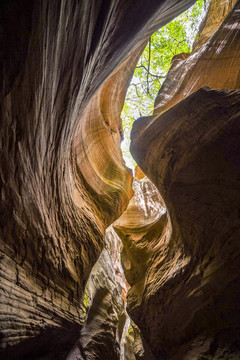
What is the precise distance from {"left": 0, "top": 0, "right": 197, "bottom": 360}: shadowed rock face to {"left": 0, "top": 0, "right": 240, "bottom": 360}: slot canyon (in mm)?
16

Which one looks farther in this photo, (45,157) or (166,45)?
(166,45)

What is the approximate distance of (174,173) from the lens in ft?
13.0

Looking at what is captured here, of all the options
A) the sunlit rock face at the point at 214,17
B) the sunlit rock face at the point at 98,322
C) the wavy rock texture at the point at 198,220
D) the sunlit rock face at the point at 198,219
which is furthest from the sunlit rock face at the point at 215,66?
the sunlit rock face at the point at 98,322

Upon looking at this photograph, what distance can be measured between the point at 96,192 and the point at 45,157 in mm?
2875

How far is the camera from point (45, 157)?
124 inches

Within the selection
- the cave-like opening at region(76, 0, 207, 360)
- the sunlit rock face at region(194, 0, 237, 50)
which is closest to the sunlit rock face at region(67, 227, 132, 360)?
the cave-like opening at region(76, 0, 207, 360)

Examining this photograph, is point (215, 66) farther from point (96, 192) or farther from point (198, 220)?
point (96, 192)

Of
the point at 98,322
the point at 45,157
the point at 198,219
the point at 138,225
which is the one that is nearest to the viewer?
the point at 45,157

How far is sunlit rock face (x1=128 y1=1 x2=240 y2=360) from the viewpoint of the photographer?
11.1 feet

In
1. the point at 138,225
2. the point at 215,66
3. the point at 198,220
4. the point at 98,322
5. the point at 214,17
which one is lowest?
the point at 98,322

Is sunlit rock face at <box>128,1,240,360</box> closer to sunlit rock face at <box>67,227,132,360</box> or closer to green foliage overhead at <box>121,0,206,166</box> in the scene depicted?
sunlit rock face at <box>67,227,132,360</box>

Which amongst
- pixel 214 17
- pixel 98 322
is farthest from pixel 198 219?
pixel 214 17

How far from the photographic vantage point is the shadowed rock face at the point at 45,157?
6.45ft

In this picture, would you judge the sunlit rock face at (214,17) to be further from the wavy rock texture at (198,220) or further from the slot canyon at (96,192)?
the wavy rock texture at (198,220)
